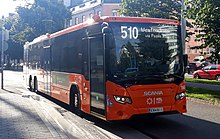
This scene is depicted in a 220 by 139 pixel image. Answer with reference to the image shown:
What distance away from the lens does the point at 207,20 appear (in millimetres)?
14531

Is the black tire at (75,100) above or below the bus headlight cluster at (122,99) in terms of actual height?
below

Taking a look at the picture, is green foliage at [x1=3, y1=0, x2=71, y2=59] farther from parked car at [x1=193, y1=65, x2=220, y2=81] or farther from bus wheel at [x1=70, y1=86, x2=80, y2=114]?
bus wheel at [x1=70, y1=86, x2=80, y2=114]

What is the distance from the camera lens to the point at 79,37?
34.8 ft

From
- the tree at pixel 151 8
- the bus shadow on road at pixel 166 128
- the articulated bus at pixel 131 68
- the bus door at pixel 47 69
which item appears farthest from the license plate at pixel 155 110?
the tree at pixel 151 8

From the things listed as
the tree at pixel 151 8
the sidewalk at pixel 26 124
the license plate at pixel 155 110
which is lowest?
the sidewalk at pixel 26 124

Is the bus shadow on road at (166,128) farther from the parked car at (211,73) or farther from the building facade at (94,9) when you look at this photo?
the building facade at (94,9)

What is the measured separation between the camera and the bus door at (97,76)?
8.87 m

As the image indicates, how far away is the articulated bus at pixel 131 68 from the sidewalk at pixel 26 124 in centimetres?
136

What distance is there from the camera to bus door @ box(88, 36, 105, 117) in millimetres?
8867

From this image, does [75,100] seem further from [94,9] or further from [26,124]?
[94,9]

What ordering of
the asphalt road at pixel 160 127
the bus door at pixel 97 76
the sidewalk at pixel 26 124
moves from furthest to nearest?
1. the bus door at pixel 97 76
2. the asphalt road at pixel 160 127
3. the sidewalk at pixel 26 124

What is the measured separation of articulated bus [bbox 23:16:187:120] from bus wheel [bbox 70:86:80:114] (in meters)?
0.57

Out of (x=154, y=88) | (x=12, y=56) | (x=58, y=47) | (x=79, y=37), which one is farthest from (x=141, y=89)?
(x=12, y=56)

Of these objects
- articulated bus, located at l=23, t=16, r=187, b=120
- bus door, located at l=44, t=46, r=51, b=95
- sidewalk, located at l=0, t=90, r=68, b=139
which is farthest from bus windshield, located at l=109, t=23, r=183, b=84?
bus door, located at l=44, t=46, r=51, b=95
